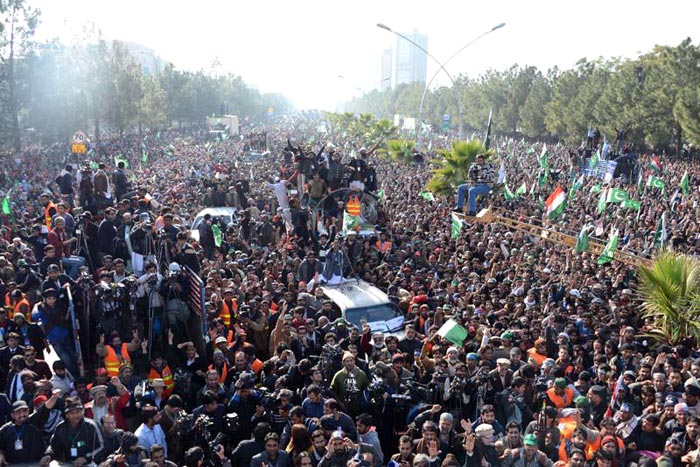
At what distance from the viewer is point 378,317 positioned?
1116cm

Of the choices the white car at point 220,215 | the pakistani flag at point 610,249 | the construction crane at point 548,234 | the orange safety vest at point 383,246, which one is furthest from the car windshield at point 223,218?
the pakistani flag at point 610,249

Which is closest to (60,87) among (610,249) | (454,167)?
(454,167)

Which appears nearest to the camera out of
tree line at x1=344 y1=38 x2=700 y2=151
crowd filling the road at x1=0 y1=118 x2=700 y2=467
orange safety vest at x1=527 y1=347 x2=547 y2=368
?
crowd filling the road at x1=0 y1=118 x2=700 y2=467

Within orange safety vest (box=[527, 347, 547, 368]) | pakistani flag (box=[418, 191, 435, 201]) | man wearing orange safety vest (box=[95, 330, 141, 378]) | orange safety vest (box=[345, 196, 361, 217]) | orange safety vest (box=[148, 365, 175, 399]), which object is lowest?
pakistani flag (box=[418, 191, 435, 201])

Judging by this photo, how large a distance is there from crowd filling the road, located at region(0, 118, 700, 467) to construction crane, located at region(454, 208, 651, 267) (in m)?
0.46

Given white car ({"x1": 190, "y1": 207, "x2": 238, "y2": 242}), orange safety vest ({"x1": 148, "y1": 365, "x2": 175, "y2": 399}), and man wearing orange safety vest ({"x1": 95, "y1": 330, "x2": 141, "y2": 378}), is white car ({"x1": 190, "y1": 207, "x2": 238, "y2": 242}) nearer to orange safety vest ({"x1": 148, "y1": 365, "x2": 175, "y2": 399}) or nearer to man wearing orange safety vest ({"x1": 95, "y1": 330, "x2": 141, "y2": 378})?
man wearing orange safety vest ({"x1": 95, "y1": 330, "x2": 141, "y2": 378})

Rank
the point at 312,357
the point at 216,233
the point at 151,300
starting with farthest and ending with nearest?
the point at 216,233 < the point at 151,300 < the point at 312,357

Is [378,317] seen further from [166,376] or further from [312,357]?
[166,376]

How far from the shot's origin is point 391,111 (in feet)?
473

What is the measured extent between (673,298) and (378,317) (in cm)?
473

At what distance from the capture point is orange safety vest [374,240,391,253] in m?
16.5

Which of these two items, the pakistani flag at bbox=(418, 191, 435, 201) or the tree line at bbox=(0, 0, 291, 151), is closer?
the pakistani flag at bbox=(418, 191, 435, 201)

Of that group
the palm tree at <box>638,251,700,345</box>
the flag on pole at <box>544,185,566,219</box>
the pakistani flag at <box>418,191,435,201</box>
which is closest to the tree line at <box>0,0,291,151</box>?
the pakistani flag at <box>418,191,435,201</box>

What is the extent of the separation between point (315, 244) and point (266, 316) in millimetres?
6666
